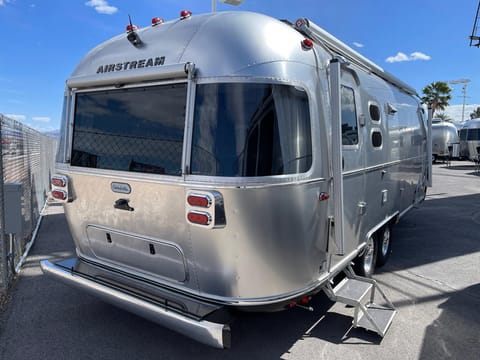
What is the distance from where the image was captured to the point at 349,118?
387 centimetres

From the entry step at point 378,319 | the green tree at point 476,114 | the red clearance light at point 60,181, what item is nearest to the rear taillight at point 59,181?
the red clearance light at point 60,181

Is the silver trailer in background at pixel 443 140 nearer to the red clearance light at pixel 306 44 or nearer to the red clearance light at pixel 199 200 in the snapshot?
the red clearance light at pixel 306 44

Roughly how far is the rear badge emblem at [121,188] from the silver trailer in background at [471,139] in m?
28.8

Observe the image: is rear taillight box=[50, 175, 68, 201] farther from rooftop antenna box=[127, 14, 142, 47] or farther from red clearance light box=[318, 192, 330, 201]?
red clearance light box=[318, 192, 330, 201]

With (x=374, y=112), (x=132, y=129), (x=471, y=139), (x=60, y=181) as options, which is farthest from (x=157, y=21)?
(x=471, y=139)

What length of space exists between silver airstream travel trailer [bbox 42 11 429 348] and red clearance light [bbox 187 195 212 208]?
0.4 inches

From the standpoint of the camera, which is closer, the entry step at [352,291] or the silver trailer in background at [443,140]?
the entry step at [352,291]

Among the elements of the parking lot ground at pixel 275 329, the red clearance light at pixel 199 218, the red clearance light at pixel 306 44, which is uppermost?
the red clearance light at pixel 306 44

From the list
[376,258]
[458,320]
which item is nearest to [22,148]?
Result: [376,258]

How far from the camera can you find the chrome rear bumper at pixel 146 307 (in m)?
2.64

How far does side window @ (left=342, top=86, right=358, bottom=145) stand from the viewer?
373 cm

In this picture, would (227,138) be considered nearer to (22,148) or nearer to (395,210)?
(395,210)

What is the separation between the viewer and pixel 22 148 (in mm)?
6828

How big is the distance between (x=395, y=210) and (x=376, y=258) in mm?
943
